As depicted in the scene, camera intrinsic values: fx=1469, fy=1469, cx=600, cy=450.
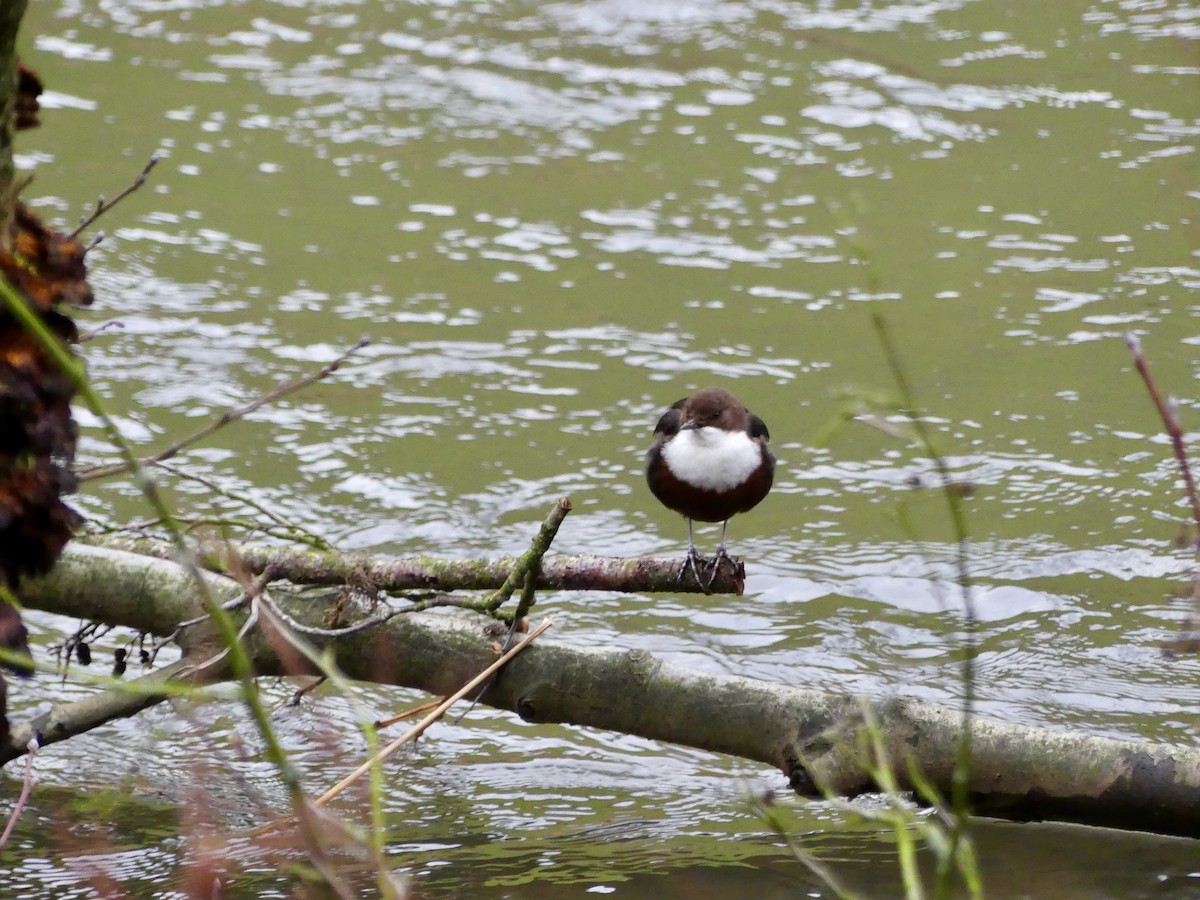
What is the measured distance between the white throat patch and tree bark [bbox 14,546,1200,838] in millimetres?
477

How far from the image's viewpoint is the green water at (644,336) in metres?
3.76

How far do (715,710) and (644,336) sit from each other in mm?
3668

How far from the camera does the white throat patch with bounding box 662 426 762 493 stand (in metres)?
3.57

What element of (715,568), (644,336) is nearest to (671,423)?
(715,568)

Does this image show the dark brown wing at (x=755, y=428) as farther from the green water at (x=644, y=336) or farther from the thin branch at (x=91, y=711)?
the thin branch at (x=91, y=711)

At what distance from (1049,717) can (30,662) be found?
10.8 ft

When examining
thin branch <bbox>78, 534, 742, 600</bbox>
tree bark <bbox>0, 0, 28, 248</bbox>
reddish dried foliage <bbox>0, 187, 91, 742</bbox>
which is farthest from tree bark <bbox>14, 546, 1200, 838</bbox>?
tree bark <bbox>0, 0, 28, 248</bbox>

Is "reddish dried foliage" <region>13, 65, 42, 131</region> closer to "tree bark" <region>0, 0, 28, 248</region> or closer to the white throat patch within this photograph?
"tree bark" <region>0, 0, 28, 248</region>

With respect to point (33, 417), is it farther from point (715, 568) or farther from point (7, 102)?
point (715, 568)

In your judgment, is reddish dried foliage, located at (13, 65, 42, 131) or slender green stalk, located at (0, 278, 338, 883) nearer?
slender green stalk, located at (0, 278, 338, 883)

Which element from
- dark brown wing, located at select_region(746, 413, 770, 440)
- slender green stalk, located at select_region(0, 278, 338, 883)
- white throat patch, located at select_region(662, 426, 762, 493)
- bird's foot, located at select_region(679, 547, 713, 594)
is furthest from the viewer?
dark brown wing, located at select_region(746, 413, 770, 440)

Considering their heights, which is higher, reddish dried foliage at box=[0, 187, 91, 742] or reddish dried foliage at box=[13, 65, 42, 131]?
reddish dried foliage at box=[13, 65, 42, 131]

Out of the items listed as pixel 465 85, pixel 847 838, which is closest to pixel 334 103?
pixel 465 85

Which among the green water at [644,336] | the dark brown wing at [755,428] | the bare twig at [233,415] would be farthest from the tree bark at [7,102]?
the dark brown wing at [755,428]
